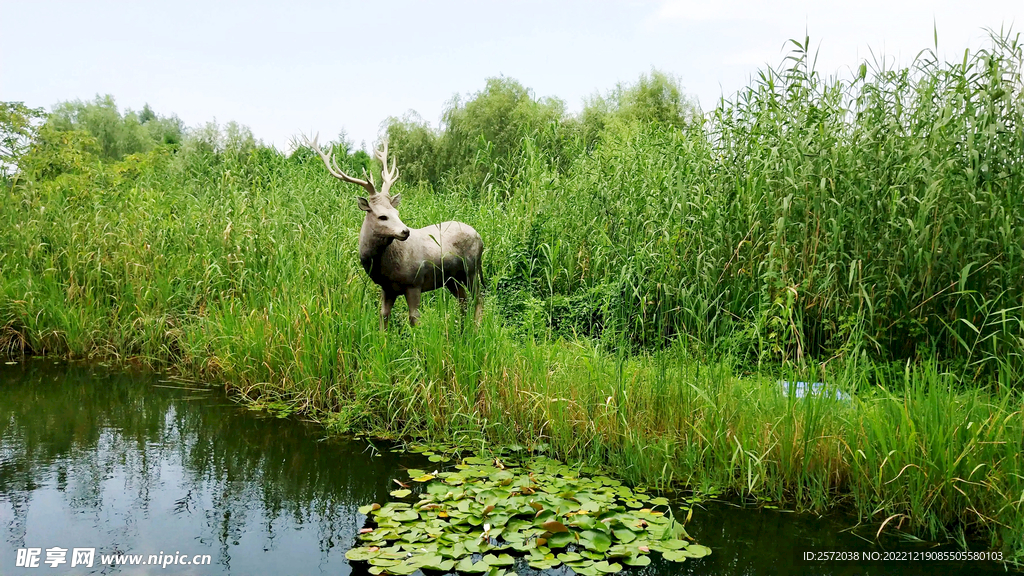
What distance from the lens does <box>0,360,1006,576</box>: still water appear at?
3.05 metres

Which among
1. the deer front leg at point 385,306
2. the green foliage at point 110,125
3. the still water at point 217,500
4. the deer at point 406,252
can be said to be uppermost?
the green foliage at point 110,125

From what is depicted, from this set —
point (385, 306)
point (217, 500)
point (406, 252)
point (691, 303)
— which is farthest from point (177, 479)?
point (691, 303)

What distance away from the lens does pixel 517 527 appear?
319 cm

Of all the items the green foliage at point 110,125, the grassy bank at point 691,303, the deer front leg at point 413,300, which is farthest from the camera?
the green foliage at point 110,125

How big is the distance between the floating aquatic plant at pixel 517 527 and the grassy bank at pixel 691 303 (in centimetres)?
44

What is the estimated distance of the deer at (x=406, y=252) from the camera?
15.1 feet

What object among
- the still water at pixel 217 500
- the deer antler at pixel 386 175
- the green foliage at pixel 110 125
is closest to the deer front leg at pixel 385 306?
the deer antler at pixel 386 175

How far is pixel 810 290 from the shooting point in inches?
191

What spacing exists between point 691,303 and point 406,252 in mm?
1969

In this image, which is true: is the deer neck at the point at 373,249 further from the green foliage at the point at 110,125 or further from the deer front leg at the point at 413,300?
the green foliage at the point at 110,125

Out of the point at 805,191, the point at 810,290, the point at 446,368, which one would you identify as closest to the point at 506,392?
the point at 446,368

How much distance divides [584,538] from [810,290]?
8.97 feet

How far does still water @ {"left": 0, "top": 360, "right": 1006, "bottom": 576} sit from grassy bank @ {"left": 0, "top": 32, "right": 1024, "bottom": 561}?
0.32 metres

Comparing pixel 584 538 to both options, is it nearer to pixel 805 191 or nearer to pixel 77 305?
pixel 805 191
